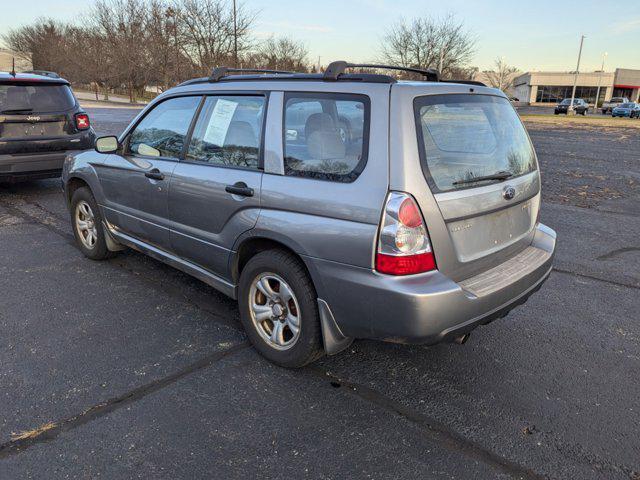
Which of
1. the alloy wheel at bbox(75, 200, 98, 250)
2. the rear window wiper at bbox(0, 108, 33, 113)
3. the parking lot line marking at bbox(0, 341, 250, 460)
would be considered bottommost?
the parking lot line marking at bbox(0, 341, 250, 460)

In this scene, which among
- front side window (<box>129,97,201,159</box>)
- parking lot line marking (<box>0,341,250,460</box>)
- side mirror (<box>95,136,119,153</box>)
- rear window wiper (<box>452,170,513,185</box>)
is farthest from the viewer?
side mirror (<box>95,136,119,153</box>)

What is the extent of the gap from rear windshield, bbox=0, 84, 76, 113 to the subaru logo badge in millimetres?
6909

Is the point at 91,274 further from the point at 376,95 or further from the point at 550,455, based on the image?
the point at 550,455

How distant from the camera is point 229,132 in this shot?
3.40m

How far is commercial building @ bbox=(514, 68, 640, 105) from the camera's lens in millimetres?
87125

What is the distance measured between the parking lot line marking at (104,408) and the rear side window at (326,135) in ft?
4.36

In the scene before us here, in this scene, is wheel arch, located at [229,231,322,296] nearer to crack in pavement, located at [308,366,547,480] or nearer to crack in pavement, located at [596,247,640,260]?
crack in pavement, located at [308,366,547,480]

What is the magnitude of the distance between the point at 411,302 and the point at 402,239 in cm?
31

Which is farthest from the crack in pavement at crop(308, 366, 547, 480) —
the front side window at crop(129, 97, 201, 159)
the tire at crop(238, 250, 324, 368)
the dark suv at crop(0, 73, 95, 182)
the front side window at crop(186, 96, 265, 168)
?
the dark suv at crop(0, 73, 95, 182)

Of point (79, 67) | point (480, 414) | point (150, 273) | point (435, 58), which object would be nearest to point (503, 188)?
point (480, 414)

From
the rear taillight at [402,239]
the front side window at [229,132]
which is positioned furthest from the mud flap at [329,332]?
the front side window at [229,132]

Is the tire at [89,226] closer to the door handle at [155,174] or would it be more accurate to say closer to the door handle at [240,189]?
the door handle at [155,174]

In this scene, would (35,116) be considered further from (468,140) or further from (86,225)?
(468,140)

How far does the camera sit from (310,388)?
2945 millimetres
